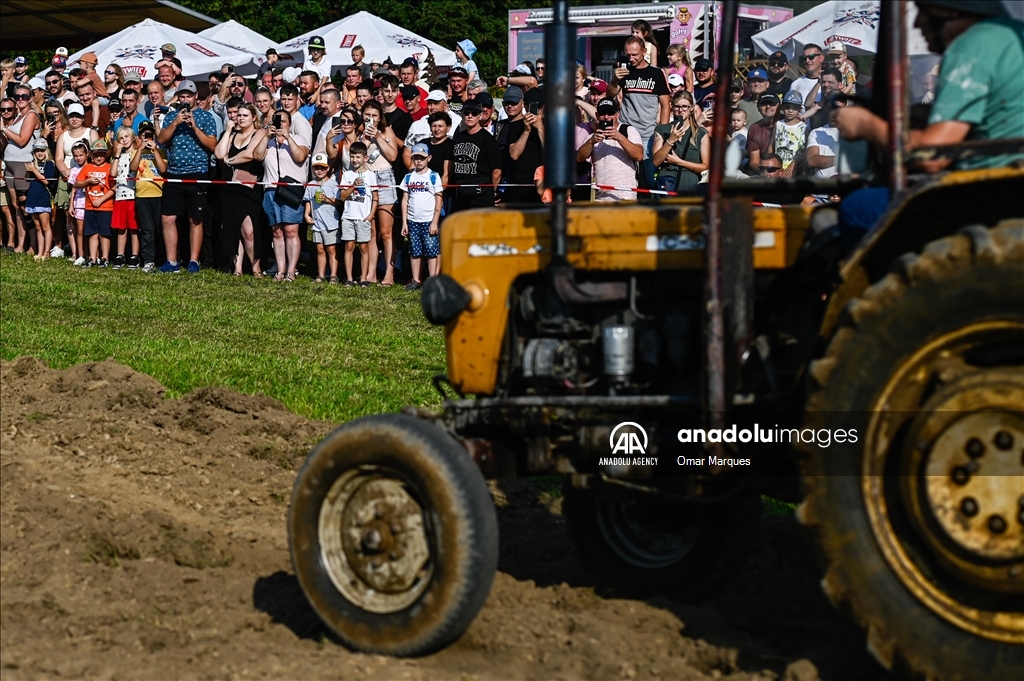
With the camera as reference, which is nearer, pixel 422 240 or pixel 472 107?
pixel 472 107

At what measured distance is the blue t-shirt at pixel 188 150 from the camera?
16312 mm

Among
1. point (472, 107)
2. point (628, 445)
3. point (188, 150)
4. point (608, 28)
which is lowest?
point (628, 445)

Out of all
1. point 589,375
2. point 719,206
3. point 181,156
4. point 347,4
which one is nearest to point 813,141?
point 719,206

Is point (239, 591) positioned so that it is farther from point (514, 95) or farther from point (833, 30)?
point (514, 95)

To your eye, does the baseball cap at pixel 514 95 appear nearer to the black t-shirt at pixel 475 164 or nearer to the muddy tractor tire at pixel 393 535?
the black t-shirt at pixel 475 164

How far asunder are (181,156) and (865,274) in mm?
13246

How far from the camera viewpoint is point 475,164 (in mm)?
14289

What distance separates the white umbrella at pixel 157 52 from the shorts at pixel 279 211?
7.55 meters

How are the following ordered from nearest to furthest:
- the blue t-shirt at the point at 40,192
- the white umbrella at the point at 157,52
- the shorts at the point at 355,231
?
the shorts at the point at 355,231 < the blue t-shirt at the point at 40,192 < the white umbrella at the point at 157,52

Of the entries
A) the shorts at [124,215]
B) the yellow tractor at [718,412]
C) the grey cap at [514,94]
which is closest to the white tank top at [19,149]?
the shorts at [124,215]

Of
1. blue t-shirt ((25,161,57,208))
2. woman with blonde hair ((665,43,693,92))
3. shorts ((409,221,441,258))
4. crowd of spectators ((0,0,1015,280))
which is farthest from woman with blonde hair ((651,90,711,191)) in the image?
blue t-shirt ((25,161,57,208))

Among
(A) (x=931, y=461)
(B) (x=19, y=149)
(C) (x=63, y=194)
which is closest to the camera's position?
(A) (x=931, y=461)

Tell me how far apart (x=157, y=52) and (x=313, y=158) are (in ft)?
30.1

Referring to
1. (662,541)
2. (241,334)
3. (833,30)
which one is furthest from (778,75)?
(241,334)
